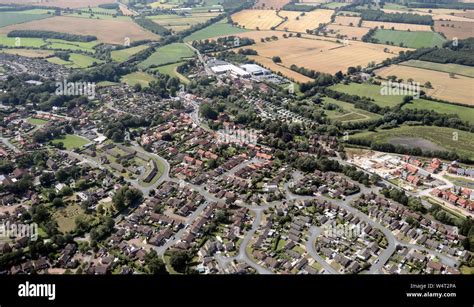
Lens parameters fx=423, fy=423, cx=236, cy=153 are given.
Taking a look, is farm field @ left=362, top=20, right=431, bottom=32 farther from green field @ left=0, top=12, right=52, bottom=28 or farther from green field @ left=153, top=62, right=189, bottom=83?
green field @ left=0, top=12, right=52, bottom=28

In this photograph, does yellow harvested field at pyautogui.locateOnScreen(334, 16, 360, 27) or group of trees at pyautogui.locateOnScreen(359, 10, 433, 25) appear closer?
group of trees at pyautogui.locateOnScreen(359, 10, 433, 25)

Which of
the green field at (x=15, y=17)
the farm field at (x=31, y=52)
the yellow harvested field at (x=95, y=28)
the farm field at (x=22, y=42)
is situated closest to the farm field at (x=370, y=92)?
the yellow harvested field at (x=95, y=28)

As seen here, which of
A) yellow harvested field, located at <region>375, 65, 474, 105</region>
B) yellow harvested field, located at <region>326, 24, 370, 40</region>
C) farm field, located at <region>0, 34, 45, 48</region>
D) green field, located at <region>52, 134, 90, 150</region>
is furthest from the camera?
yellow harvested field, located at <region>326, 24, 370, 40</region>

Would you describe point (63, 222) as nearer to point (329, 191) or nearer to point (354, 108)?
point (329, 191)

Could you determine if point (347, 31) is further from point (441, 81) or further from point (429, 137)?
point (429, 137)

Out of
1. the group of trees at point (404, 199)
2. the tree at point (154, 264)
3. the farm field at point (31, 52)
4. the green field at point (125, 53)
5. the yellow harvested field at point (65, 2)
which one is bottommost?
the tree at point (154, 264)

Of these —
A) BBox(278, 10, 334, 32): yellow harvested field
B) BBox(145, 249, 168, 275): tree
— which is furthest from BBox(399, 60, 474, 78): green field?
BBox(145, 249, 168, 275): tree

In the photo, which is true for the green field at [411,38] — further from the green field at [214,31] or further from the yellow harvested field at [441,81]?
the green field at [214,31]
